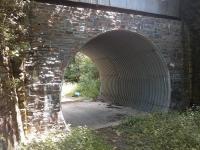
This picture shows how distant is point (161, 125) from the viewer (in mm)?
8109

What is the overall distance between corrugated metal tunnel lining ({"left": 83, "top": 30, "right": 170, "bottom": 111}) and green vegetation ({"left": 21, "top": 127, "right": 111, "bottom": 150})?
3.44 m

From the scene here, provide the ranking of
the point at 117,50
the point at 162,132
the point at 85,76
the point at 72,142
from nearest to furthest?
the point at 72,142 < the point at 162,132 < the point at 117,50 < the point at 85,76

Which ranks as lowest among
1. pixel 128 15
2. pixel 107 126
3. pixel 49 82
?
pixel 107 126

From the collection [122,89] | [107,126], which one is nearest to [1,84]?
[107,126]

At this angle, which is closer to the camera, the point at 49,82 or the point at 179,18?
the point at 49,82

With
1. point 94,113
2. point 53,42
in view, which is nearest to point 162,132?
point 53,42

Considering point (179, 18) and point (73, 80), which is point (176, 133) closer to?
point (179, 18)

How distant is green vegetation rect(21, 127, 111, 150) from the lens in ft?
20.9

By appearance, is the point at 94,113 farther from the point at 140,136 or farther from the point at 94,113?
the point at 140,136

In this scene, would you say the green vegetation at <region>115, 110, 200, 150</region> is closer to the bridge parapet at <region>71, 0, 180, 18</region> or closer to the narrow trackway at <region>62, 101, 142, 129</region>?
the narrow trackway at <region>62, 101, 142, 129</region>

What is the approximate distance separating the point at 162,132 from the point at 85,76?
10.4 m

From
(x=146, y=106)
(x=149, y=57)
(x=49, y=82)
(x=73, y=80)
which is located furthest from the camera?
(x=73, y=80)

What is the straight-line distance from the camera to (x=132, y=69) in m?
11.7

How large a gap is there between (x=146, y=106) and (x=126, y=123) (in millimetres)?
2503
